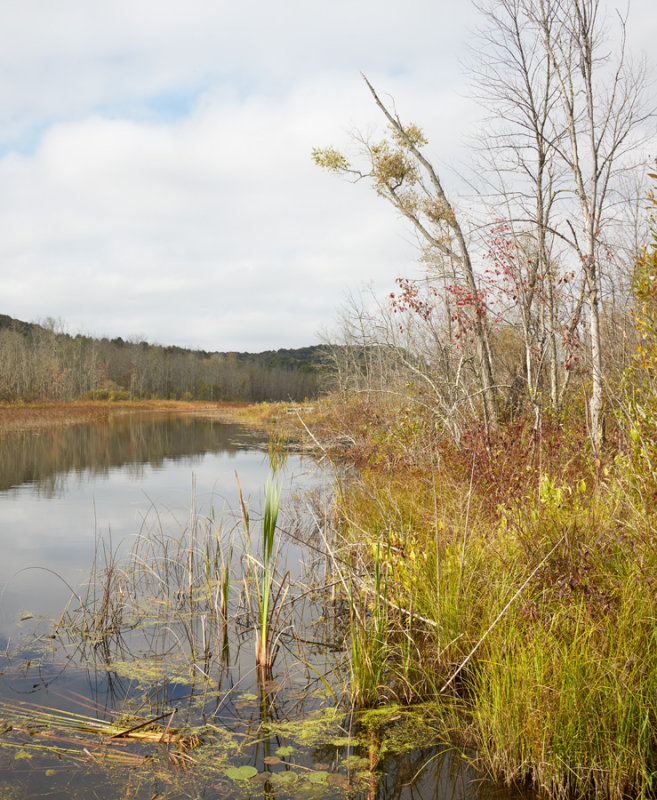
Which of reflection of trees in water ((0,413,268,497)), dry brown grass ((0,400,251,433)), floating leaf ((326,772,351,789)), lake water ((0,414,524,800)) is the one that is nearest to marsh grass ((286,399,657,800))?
lake water ((0,414,524,800))

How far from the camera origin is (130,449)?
75.4 ft

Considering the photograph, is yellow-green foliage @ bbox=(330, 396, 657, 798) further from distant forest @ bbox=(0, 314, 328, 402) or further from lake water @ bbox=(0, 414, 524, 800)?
distant forest @ bbox=(0, 314, 328, 402)

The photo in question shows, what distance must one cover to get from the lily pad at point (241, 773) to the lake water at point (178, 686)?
0.04 ft

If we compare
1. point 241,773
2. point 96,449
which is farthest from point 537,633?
point 96,449

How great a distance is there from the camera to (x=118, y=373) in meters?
84.2

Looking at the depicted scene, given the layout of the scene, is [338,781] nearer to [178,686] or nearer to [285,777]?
[285,777]

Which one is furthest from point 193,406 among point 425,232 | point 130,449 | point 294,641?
point 294,641

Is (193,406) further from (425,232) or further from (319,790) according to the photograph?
(319,790)

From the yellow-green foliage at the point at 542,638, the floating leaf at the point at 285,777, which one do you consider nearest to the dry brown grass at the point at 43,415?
the yellow-green foliage at the point at 542,638

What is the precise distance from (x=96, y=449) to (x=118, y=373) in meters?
65.4

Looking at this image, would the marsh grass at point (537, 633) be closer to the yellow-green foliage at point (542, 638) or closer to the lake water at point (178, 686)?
the yellow-green foliage at point (542, 638)

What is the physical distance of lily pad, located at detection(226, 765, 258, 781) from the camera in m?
3.36

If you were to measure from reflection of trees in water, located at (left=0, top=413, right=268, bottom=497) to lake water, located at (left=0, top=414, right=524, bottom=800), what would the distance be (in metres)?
7.33

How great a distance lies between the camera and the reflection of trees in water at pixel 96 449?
16.3 metres
